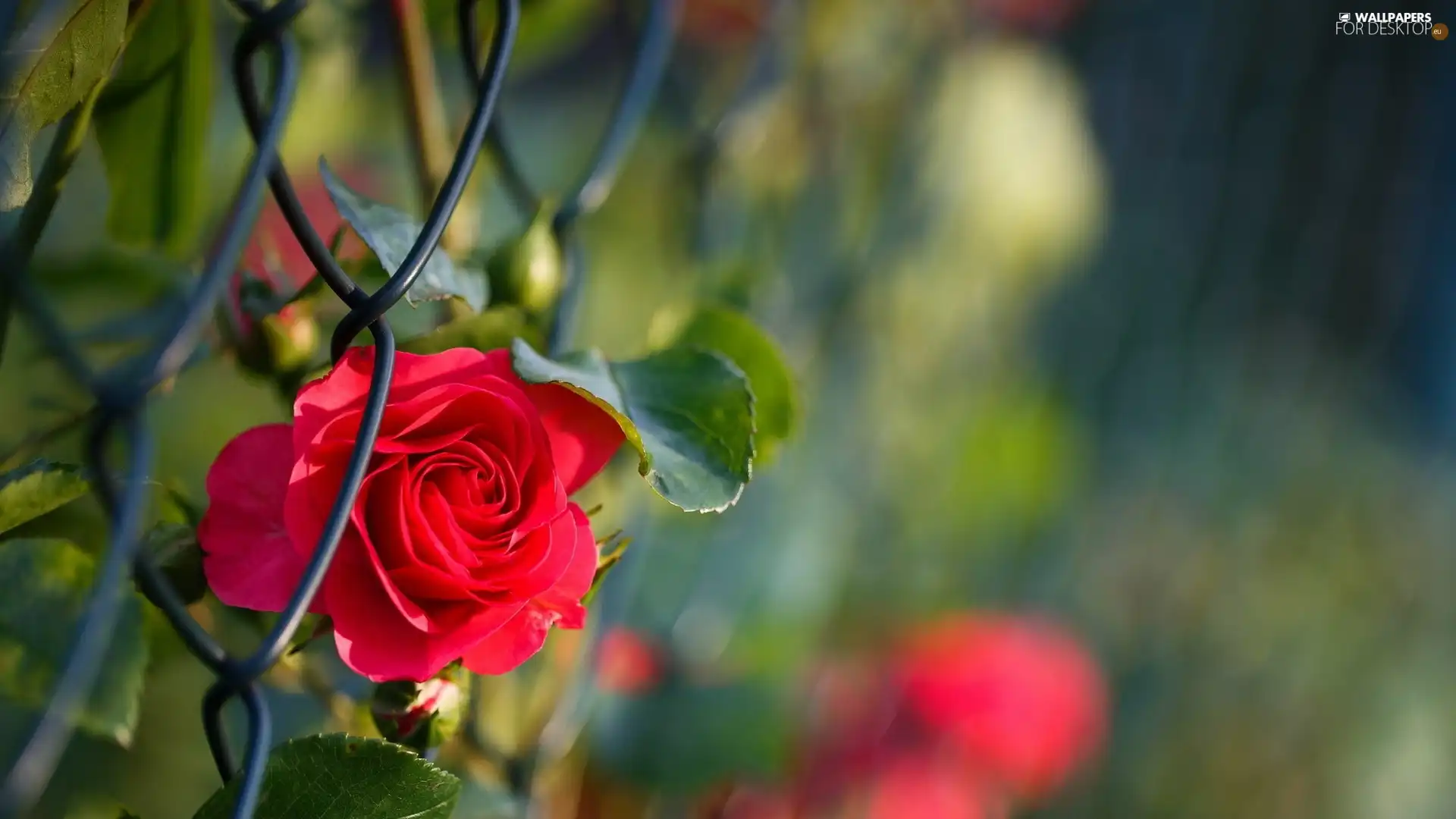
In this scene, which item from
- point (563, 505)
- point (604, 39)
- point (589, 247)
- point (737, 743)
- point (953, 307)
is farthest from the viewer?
point (604, 39)

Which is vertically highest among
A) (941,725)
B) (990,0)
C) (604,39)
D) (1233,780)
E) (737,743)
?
(990,0)

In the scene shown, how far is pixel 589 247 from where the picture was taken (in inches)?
28.6

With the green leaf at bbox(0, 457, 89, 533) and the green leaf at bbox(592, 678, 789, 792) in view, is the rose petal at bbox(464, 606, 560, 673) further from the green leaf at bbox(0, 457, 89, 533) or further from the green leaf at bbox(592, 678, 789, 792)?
the green leaf at bbox(592, 678, 789, 792)

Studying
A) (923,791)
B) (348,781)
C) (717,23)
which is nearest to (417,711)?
(348,781)

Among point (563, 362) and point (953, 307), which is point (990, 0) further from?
point (563, 362)

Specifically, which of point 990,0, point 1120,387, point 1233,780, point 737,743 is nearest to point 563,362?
point 737,743

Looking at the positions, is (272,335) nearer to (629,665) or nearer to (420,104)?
(420,104)

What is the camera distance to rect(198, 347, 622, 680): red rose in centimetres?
17

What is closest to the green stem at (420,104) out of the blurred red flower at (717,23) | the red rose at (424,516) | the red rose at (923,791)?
the red rose at (424,516)

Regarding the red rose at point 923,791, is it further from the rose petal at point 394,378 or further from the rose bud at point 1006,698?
the rose petal at point 394,378

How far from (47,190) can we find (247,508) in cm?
7

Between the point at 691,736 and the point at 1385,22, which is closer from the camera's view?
the point at 691,736

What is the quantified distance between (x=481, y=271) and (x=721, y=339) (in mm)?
63

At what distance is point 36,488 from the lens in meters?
0.18
